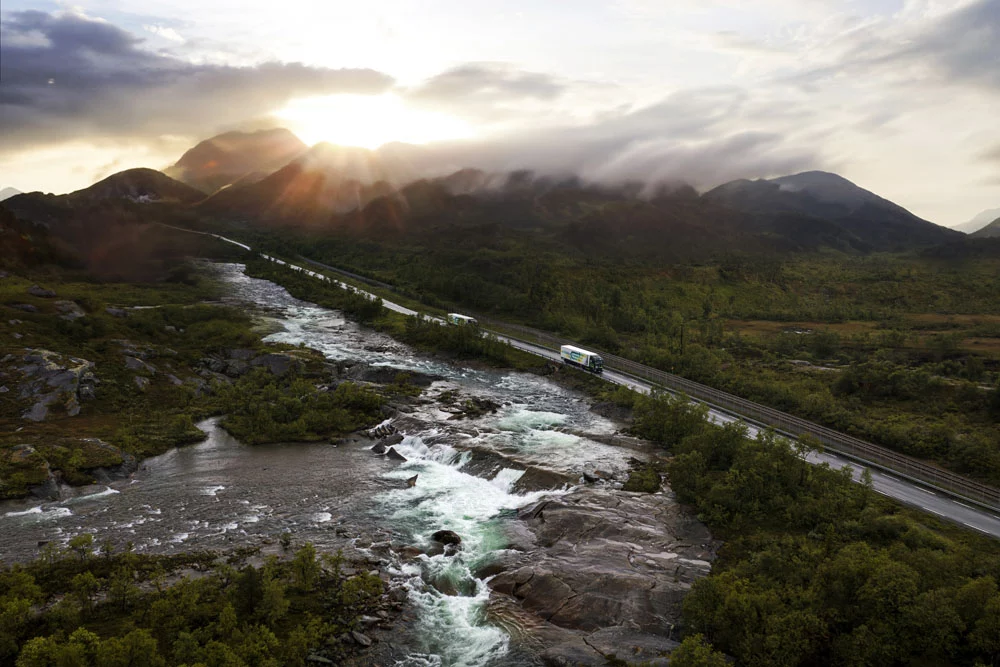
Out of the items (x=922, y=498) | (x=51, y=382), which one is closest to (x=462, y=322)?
(x=51, y=382)

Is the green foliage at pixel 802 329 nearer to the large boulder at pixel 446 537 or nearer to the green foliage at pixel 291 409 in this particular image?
the green foliage at pixel 291 409

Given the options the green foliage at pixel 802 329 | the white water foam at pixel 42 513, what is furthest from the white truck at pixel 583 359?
the white water foam at pixel 42 513

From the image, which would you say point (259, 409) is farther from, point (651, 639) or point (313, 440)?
point (651, 639)

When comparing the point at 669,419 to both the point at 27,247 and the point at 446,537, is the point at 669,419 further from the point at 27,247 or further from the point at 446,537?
the point at 27,247

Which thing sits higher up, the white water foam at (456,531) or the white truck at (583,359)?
the white truck at (583,359)

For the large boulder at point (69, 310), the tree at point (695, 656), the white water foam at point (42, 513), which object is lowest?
the white water foam at point (42, 513)

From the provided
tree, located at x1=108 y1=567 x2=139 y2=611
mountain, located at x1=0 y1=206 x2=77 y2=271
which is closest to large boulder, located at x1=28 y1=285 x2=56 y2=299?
mountain, located at x1=0 y1=206 x2=77 y2=271
